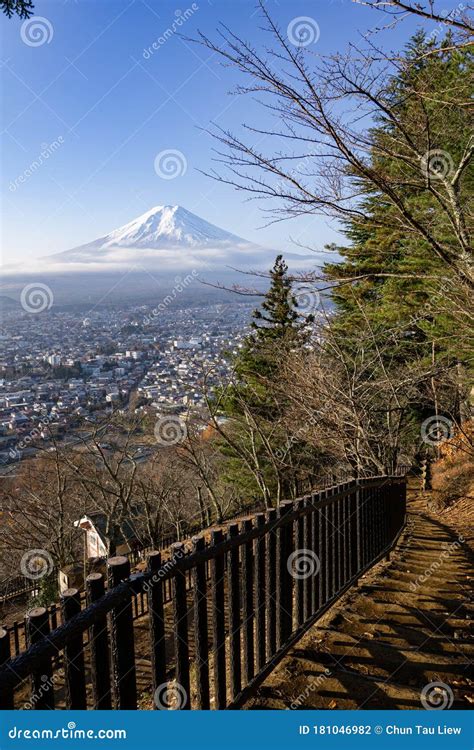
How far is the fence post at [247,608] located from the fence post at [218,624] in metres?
0.21

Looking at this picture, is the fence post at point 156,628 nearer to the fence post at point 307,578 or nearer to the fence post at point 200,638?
the fence post at point 200,638

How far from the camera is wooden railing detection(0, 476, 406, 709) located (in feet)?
5.51

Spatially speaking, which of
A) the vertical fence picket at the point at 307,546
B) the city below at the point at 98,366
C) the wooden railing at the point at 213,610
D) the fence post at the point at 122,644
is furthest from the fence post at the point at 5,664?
the city below at the point at 98,366

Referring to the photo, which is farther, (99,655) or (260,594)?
(260,594)

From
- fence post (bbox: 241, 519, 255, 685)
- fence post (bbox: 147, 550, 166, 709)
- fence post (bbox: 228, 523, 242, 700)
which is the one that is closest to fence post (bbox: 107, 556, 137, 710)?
fence post (bbox: 147, 550, 166, 709)

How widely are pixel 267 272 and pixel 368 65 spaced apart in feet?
6.81

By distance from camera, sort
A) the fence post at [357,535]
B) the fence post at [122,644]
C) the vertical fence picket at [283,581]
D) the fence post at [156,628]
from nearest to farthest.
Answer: the fence post at [122,644], the fence post at [156,628], the vertical fence picket at [283,581], the fence post at [357,535]

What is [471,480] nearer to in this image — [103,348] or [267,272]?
[267,272]

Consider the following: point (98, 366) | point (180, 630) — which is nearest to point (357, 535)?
point (180, 630)

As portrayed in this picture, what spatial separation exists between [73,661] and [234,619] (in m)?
1.14

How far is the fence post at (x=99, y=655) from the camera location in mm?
1793

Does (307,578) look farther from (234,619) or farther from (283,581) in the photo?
(234,619)

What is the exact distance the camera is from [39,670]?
5.09 ft

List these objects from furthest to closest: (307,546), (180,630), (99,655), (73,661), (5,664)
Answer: (307,546), (180,630), (99,655), (73,661), (5,664)
